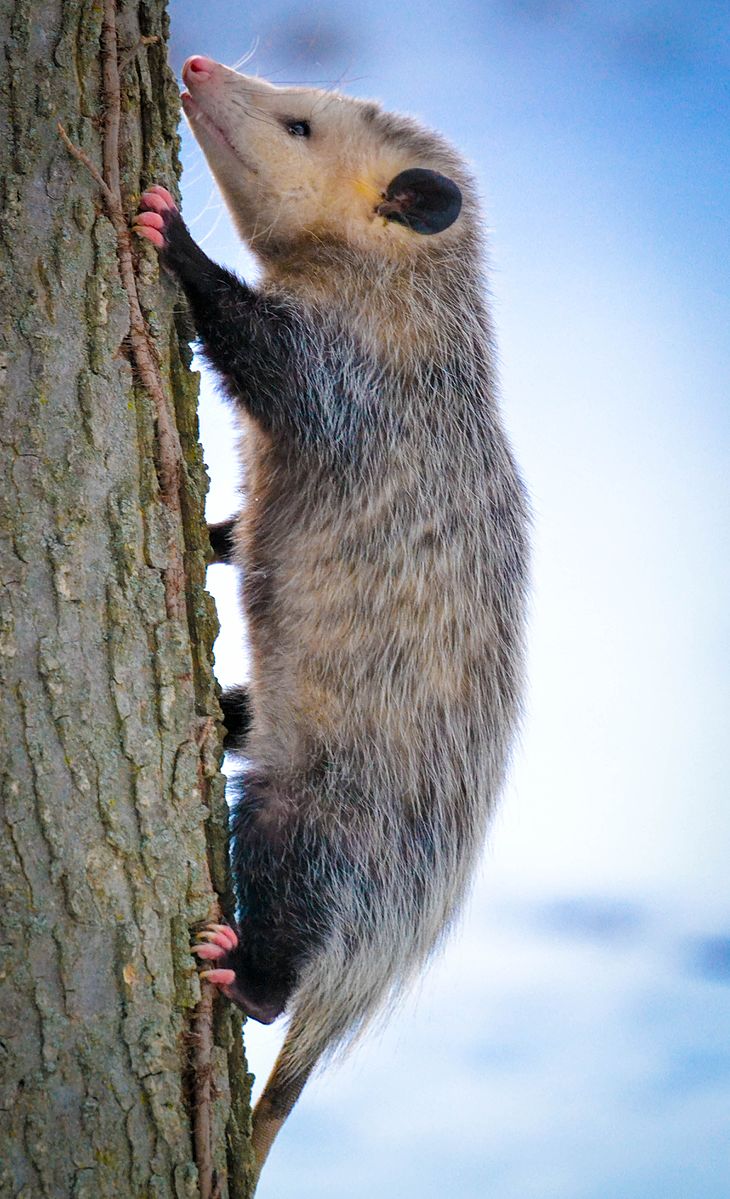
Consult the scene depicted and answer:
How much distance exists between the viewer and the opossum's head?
227 cm

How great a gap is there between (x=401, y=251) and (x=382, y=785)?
109 centimetres

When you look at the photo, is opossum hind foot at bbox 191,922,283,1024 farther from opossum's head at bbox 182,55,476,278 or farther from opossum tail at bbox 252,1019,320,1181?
opossum's head at bbox 182,55,476,278

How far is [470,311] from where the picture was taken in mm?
2445

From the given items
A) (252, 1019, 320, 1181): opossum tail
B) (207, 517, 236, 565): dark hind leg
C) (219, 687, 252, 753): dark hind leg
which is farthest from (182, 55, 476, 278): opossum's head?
(252, 1019, 320, 1181): opossum tail

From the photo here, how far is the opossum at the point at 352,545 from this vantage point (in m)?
2.00

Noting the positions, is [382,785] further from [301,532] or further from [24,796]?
[24,796]

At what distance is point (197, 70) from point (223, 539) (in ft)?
2.97

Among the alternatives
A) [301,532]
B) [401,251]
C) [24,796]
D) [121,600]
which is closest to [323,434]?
[301,532]

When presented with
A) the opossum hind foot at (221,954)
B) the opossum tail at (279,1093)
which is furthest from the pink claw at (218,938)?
the opossum tail at (279,1093)

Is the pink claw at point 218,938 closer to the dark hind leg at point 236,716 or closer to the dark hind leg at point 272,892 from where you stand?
the dark hind leg at point 272,892

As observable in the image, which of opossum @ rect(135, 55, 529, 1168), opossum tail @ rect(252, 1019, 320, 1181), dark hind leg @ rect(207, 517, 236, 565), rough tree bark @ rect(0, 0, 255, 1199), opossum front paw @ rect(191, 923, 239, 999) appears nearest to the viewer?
rough tree bark @ rect(0, 0, 255, 1199)

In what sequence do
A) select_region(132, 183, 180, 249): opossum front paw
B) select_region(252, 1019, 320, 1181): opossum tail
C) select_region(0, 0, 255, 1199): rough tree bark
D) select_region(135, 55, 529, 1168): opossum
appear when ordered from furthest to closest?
select_region(135, 55, 529, 1168): opossum → select_region(252, 1019, 320, 1181): opossum tail → select_region(132, 183, 180, 249): opossum front paw → select_region(0, 0, 255, 1199): rough tree bark

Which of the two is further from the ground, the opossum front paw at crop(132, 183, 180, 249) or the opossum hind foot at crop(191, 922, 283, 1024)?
the opossum front paw at crop(132, 183, 180, 249)

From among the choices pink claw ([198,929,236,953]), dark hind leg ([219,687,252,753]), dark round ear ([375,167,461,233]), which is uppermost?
dark round ear ([375,167,461,233])
